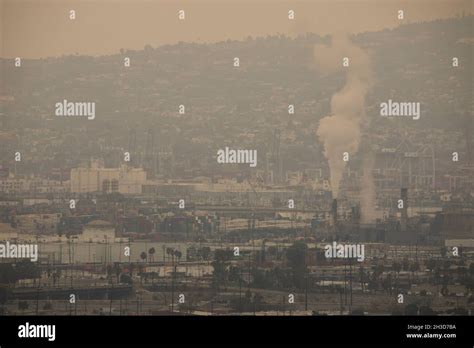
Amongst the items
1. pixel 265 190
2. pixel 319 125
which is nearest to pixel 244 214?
pixel 265 190

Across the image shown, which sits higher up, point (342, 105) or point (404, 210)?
point (342, 105)

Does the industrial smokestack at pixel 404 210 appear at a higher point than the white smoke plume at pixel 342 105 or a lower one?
lower

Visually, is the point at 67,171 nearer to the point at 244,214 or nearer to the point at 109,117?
the point at 109,117

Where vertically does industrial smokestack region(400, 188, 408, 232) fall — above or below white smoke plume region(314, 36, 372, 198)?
below

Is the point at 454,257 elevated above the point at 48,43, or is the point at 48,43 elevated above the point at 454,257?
the point at 48,43

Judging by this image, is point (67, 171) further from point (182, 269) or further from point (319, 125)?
point (319, 125)
